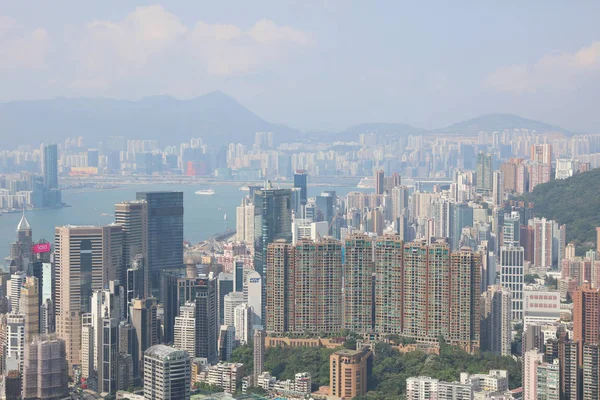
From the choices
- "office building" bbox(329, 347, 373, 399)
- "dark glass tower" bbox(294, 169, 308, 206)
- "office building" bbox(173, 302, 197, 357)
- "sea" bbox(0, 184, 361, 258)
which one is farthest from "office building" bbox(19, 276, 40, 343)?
"dark glass tower" bbox(294, 169, 308, 206)

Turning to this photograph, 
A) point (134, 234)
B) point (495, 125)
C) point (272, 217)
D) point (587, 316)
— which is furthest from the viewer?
point (495, 125)

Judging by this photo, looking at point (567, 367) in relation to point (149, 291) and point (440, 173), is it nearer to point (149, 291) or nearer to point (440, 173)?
point (149, 291)

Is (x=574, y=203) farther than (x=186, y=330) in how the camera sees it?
Yes

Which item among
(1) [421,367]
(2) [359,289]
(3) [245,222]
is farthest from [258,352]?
(3) [245,222]

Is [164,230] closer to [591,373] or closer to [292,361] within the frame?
[292,361]

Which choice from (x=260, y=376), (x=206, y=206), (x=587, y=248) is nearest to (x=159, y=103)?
(x=206, y=206)
